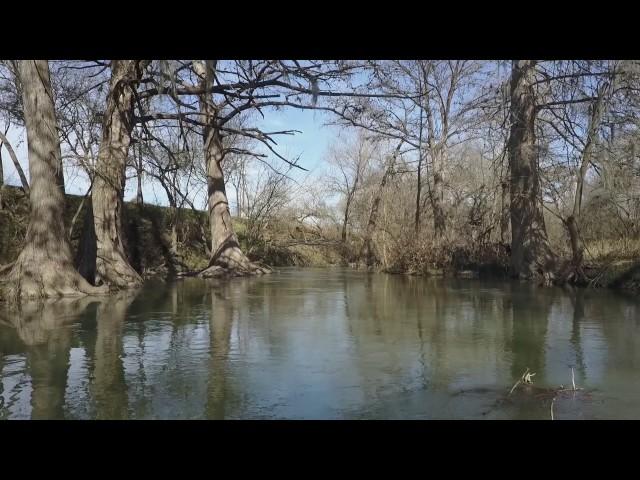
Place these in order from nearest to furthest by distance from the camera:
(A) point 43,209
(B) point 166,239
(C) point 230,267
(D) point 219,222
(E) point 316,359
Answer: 1. (E) point 316,359
2. (A) point 43,209
3. (C) point 230,267
4. (D) point 219,222
5. (B) point 166,239

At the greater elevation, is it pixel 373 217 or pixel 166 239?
pixel 373 217

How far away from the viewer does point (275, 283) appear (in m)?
17.3

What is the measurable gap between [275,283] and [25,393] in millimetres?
12543

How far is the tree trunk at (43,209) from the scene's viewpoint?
1155cm

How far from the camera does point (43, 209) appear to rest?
39.1 feet

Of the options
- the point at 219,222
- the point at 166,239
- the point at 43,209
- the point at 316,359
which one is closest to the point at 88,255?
the point at 43,209

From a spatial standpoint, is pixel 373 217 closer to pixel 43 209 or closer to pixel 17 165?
pixel 17 165

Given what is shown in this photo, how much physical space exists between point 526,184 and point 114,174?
1227 cm

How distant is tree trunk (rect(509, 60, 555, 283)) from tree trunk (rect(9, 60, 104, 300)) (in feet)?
41.2

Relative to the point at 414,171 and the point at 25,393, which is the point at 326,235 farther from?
the point at 25,393

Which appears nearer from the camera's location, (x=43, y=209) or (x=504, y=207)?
(x=43, y=209)

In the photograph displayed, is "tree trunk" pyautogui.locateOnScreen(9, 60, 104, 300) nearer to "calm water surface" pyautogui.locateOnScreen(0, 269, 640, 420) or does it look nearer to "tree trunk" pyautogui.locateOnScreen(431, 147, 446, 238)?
"calm water surface" pyautogui.locateOnScreen(0, 269, 640, 420)
